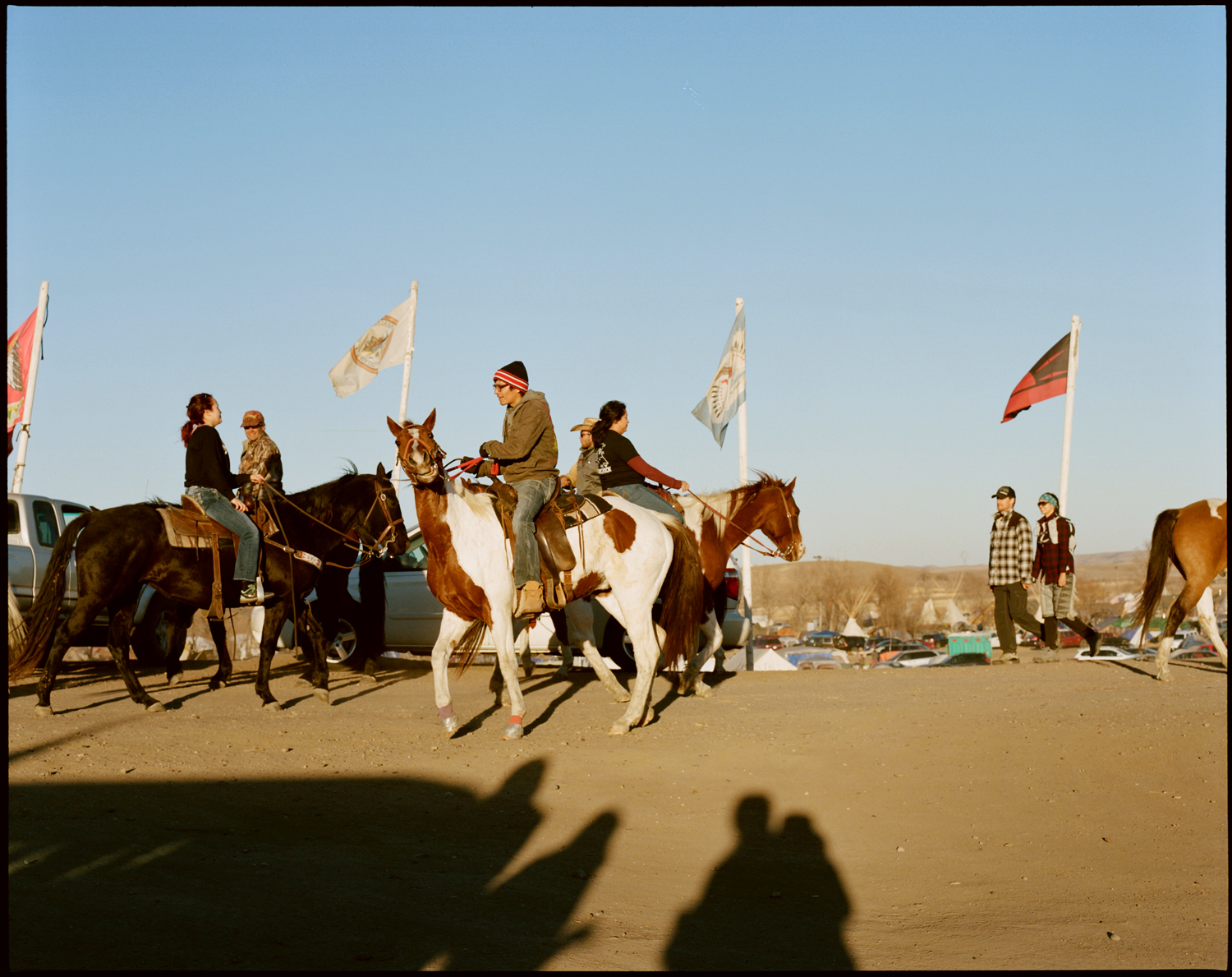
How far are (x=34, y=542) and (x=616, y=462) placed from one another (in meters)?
8.21

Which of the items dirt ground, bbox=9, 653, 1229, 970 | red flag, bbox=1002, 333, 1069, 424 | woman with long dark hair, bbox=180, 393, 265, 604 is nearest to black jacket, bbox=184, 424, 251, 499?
woman with long dark hair, bbox=180, 393, 265, 604

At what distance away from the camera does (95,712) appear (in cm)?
1030

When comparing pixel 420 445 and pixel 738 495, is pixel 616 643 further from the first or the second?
pixel 420 445

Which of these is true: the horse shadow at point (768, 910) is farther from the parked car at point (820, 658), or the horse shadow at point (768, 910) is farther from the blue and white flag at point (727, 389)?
the parked car at point (820, 658)

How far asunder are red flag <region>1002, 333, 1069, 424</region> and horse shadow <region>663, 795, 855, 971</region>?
13.9 metres

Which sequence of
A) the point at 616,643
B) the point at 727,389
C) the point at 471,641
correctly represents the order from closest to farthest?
the point at 471,641, the point at 616,643, the point at 727,389

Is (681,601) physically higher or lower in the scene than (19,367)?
lower

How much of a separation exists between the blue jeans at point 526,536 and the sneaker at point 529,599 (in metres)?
→ 0.08

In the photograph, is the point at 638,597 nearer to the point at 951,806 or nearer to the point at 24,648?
the point at 951,806

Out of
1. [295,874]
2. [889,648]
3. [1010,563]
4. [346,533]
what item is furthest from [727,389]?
[889,648]

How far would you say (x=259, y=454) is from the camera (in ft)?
38.2

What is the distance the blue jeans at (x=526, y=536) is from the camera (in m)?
9.22

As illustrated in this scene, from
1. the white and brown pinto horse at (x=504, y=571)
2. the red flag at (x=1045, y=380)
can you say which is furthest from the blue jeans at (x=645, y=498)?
the red flag at (x=1045, y=380)

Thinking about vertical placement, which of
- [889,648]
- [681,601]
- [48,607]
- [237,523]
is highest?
[237,523]
